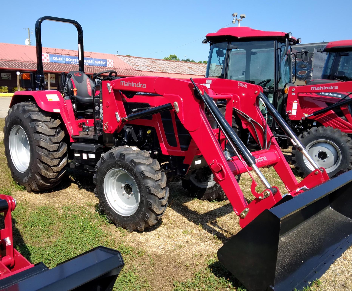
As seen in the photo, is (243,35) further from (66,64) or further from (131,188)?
(66,64)

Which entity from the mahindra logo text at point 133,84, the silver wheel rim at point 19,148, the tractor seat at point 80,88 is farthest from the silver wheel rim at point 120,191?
the silver wheel rim at point 19,148

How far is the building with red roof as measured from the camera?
21.7 m

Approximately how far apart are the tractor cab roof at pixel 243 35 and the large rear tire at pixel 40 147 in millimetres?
4192

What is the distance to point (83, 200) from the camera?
478 cm

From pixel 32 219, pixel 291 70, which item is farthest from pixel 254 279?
pixel 291 70

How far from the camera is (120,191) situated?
13.1ft

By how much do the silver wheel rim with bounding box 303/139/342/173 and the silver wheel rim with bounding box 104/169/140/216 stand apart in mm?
3892

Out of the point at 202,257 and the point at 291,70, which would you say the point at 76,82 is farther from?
the point at 291,70

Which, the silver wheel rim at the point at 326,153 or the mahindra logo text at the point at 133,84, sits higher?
the mahindra logo text at the point at 133,84

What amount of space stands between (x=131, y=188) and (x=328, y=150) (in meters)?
4.29

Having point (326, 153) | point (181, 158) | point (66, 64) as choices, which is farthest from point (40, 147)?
point (66, 64)

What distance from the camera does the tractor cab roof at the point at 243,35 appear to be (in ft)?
22.6

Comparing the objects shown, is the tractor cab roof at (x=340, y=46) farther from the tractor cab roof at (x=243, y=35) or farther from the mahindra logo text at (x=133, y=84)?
the mahindra logo text at (x=133, y=84)

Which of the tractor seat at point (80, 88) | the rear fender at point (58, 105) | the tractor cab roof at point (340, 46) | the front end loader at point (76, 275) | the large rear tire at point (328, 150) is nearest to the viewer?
the front end loader at point (76, 275)
